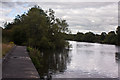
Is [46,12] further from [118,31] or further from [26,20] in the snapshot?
[118,31]

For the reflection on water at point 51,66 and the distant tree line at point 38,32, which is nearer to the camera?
the reflection on water at point 51,66

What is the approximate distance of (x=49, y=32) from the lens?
1766 inches

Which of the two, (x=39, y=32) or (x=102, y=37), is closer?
(x=39, y=32)

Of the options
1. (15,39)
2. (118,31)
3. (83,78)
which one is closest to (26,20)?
(15,39)

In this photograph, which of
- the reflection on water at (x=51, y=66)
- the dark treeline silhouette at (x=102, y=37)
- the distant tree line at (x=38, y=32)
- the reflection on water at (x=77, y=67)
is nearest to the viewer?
the reflection on water at (x=77, y=67)

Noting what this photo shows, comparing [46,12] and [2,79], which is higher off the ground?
[46,12]

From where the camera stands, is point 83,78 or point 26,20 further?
point 26,20

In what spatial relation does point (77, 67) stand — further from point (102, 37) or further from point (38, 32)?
point (102, 37)

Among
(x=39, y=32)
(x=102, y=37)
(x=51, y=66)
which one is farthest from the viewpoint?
(x=102, y=37)

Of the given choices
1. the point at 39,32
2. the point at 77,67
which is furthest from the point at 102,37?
the point at 77,67

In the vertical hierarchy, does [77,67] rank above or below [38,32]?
below

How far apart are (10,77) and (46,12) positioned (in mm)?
40749

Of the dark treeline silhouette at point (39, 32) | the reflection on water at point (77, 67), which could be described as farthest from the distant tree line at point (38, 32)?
the reflection on water at point (77, 67)

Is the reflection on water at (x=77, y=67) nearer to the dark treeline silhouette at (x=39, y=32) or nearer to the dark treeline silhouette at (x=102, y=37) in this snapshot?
the dark treeline silhouette at (x=39, y=32)
